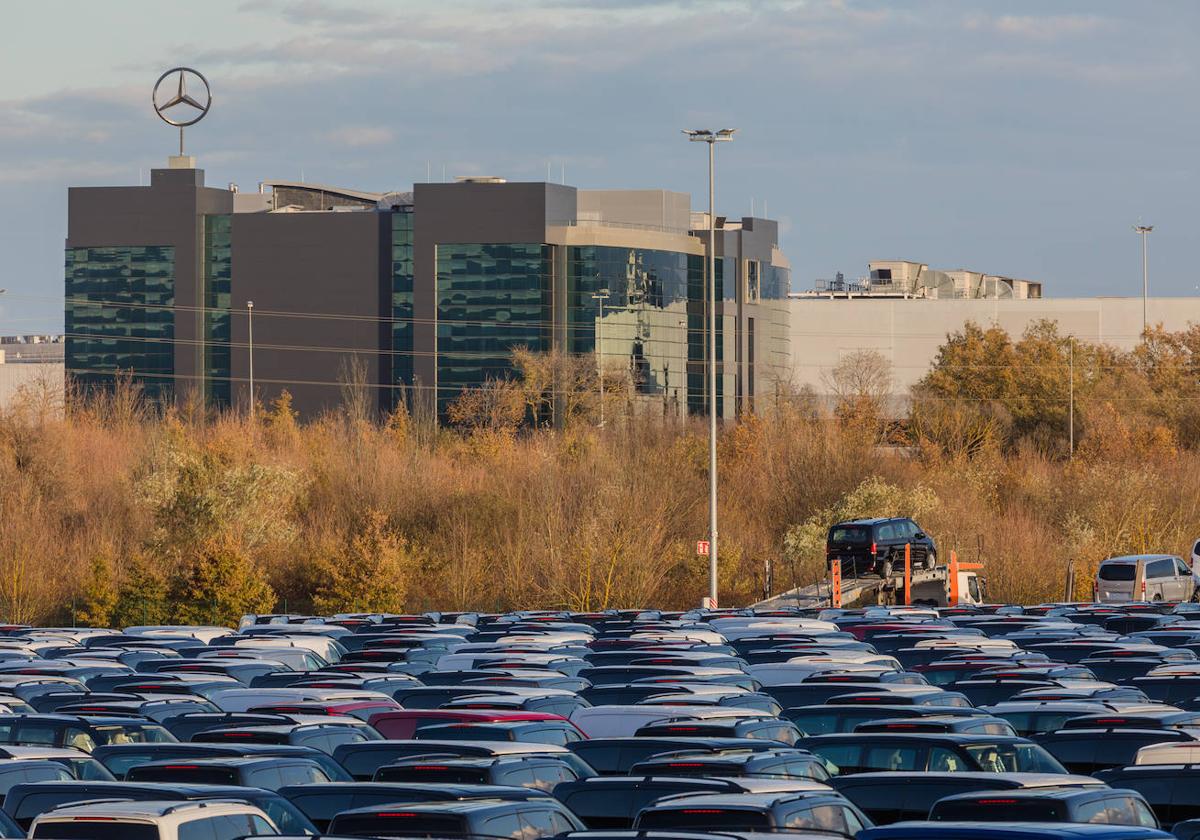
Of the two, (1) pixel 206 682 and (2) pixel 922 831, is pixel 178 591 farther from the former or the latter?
(2) pixel 922 831

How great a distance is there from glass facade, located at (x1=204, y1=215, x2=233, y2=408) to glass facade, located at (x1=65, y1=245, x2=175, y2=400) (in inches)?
89.0

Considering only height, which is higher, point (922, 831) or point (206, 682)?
point (922, 831)

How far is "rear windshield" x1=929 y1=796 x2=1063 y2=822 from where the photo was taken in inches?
387

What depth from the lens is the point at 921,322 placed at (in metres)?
132

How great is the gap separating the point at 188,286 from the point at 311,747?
335 feet

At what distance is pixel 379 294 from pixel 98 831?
10230 centimetres

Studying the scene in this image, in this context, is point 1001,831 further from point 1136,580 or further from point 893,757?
point 1136,580

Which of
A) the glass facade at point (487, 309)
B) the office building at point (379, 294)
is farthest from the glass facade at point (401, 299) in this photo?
the glass facade at point (487, 309)

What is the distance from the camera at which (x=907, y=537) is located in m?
47.2

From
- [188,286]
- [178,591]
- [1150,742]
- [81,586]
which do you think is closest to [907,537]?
[178,591]

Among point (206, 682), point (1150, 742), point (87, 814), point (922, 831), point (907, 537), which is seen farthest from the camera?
point (907, 537)

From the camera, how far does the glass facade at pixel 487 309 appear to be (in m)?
107

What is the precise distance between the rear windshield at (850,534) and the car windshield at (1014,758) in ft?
107

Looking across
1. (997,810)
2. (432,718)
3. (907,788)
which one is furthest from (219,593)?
(997,810)
